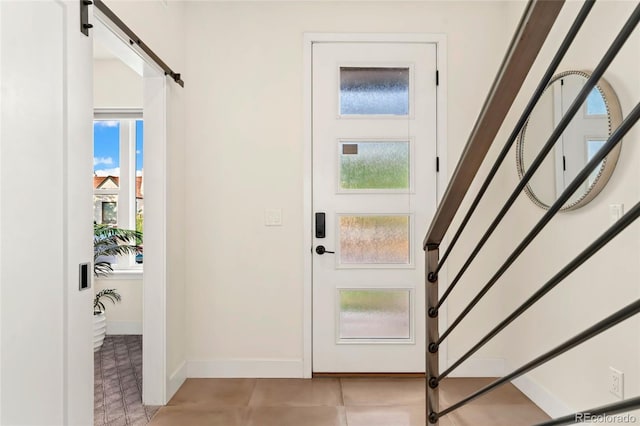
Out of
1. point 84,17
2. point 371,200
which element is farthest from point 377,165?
point 84,17

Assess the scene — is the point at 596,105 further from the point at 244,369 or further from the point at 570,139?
the point at 244,369

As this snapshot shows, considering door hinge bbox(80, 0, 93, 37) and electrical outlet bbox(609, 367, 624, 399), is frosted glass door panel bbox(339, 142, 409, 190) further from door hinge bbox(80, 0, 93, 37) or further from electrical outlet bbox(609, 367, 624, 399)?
door hinge bbox(80, 0, 93, 37)

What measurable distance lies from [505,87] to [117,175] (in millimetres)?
4039

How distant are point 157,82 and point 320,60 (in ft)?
3.59

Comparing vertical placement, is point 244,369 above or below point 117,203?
below

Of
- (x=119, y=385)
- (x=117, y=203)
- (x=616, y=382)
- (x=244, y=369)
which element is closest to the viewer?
(x=616, y=382)

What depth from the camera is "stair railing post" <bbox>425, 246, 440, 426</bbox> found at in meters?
1.54

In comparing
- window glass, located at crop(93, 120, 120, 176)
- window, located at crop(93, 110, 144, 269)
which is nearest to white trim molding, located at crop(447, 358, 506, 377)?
window, located at crop(93, 110, 144, 269)

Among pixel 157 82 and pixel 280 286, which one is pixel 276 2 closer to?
pixel 157 82

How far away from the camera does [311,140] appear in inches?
115

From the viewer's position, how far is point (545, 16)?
31.6 inches

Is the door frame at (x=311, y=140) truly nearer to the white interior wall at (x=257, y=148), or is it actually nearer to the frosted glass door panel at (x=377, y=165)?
the white interior wall at (x=257, y=148)

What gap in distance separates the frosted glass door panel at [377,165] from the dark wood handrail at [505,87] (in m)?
1.57

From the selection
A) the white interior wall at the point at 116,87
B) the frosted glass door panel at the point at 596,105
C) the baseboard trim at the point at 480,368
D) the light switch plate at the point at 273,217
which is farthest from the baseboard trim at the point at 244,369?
the white interior wall at the point at 116,87
